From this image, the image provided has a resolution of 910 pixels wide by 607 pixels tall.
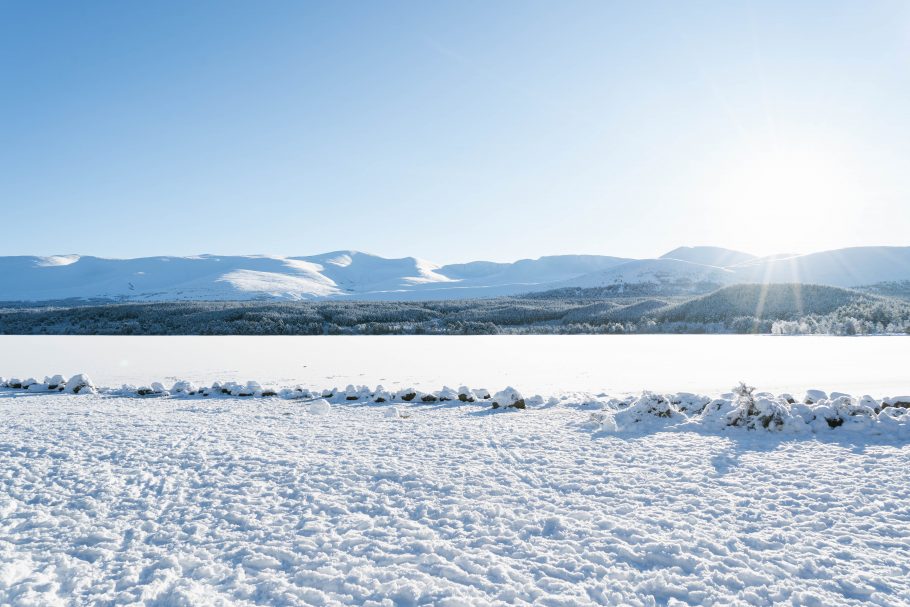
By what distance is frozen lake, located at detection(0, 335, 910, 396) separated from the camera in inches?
472

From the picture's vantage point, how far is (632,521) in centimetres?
435

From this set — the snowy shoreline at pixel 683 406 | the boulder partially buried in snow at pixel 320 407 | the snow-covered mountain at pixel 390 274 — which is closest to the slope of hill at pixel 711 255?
the snow-covered mountain at pixel 390 274

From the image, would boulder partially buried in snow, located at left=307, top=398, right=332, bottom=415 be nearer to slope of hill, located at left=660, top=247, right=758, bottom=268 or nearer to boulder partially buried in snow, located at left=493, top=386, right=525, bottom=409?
boulder partially buried in snow, located at left=493, top=386, right=525, bottom=409

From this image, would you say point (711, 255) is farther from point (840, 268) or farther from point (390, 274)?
point (390, 274)

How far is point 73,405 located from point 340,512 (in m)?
7.90

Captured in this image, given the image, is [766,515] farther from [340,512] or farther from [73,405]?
[73,405]

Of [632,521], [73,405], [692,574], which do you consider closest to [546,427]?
[632,521]

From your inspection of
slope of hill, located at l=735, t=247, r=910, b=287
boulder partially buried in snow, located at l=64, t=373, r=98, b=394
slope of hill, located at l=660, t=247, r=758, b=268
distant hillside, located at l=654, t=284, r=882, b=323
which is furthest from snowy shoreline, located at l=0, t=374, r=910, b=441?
slope of hill, located at l=660, t=247, r=758, b=268

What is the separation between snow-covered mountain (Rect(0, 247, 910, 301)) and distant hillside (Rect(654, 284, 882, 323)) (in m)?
41.4

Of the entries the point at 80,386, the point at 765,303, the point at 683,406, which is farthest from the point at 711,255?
the point at 80,386

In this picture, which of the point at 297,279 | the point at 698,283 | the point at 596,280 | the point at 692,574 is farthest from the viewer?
the point at 297,279

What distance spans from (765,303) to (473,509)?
4537cm

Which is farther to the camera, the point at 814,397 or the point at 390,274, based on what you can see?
the point at 390,274

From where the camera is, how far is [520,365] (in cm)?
1573
